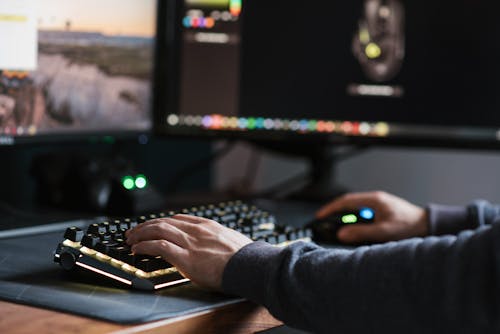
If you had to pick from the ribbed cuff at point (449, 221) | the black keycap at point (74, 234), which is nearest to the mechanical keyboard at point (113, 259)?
the black keycap at point (74, 234)

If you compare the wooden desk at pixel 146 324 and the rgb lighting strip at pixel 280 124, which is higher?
the rgb lighting strip at pixel 280 124

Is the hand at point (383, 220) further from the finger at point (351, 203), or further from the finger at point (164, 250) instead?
the finger at point (164, 250)

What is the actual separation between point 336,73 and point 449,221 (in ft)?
1.20

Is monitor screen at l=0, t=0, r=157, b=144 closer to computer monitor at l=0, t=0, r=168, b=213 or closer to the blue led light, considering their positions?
computer monitor at l=0, t=0, r=168, b=213

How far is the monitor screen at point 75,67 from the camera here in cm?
125

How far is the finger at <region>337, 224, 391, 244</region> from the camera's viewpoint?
122 cm

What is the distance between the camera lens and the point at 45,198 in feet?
4.70

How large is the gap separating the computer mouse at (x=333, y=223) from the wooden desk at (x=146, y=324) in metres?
0.37

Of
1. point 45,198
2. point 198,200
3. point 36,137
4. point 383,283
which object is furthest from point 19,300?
point 198,200

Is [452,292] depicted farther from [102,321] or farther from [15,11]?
[15,11]

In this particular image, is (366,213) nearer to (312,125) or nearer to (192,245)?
(312,125)

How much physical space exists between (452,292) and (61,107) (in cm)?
77

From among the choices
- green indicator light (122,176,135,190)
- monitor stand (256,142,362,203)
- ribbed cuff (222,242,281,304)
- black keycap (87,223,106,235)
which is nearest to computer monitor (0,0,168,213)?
green indicator light (122,176,135,190)

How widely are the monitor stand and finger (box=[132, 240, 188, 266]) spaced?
680 millimetres
